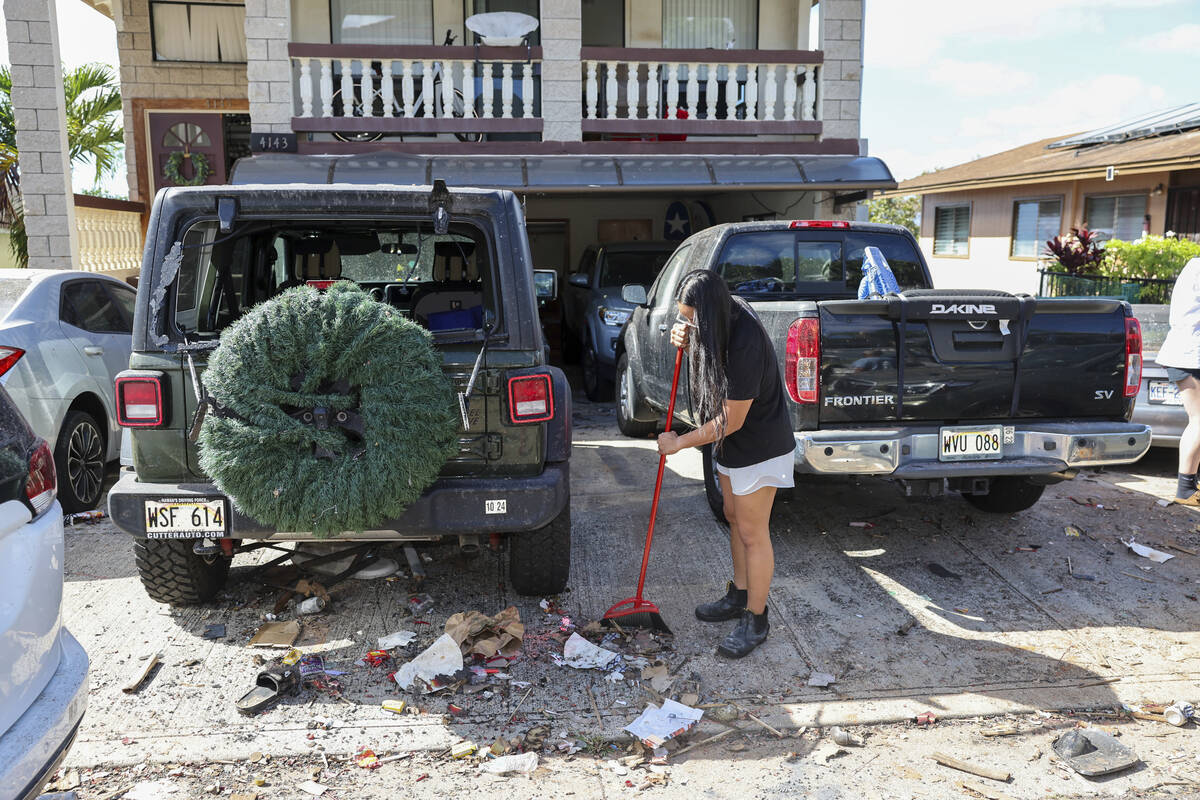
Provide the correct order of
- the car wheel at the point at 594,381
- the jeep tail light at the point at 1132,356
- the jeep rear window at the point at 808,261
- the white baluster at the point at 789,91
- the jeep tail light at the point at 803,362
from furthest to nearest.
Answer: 1. the white baluster at the point at 789,91
2. the car wheel at the point at 594,381
3. the jeep rear window at the point at 808,261
4. the jeep tail light at the point at 1132,356
5. the jeep tail light at the point at 803,362

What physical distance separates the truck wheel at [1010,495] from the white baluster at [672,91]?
741 centimetres

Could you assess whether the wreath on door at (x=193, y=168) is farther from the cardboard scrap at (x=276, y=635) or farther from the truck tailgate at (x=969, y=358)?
the truck tailgate at (x=969, y=358)

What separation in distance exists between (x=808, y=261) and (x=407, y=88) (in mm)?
6933

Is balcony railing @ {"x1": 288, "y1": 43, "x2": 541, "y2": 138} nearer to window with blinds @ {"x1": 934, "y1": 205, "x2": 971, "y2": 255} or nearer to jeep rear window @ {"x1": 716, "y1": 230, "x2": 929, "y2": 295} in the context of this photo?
jeep rear window @ {"x1": 716, "y1": 230, "x2": 929, "y2": 295}

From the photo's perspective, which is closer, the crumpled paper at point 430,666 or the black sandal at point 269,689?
the black sandal at point 269,689

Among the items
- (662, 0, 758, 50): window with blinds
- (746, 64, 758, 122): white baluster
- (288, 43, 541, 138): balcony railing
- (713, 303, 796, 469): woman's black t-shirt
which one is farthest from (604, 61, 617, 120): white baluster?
(713, 303, 796, 469): woman's black t-shirt

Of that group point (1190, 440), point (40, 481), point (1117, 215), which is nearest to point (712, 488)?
point (1190, 440)

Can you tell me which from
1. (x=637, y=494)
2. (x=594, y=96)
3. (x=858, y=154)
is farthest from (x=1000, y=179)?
(x=637, y=494)

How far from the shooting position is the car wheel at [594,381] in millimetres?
10031

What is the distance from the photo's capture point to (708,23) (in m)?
13.6

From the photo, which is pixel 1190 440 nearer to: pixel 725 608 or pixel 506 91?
pixel 725 608

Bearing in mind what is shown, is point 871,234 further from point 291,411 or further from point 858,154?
point 858,154

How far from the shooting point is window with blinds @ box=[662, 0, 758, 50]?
13.5m

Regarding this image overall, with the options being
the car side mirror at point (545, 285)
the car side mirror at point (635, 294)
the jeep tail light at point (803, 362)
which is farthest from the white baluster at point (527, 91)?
the jeep tail light at point (803, 362)
